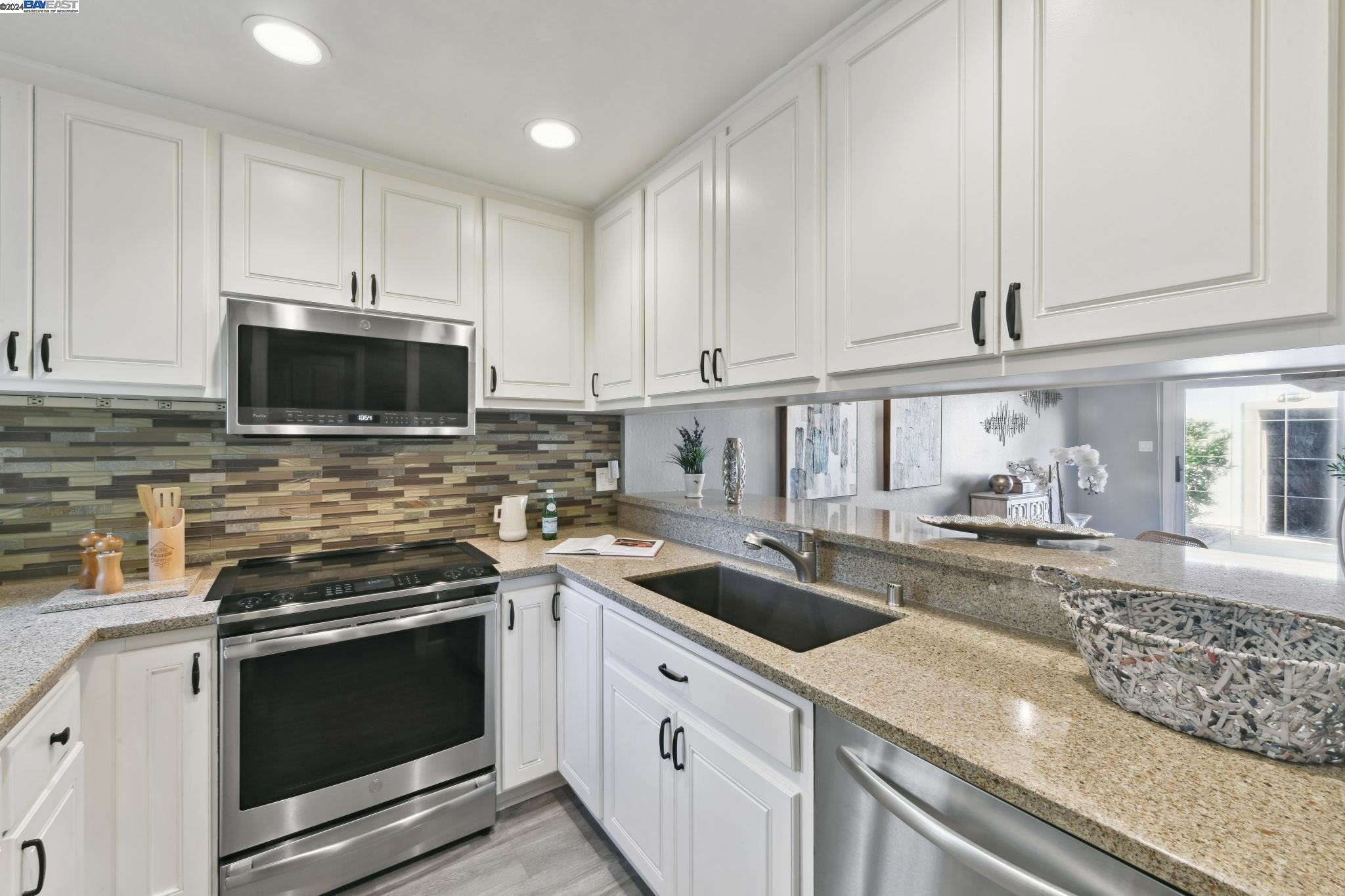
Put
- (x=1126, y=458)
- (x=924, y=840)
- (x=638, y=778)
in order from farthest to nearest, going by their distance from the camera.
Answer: (x=1126, y=458), (x=638, y=778), (x=924, y=840)

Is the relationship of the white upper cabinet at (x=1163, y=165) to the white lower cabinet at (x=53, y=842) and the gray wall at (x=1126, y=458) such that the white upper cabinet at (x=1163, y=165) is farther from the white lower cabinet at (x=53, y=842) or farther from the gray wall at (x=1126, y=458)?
the gray wall at (x=1126, y=458)

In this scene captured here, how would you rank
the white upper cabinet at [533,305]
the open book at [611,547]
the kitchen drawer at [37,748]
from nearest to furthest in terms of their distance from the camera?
the kitchen drawer at [37,748]
the open book at [611,547]
the white upper cabinet at [533,305]

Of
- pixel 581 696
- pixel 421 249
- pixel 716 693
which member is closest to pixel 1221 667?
pixel 716 693

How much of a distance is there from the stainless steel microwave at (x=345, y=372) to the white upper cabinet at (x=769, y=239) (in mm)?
1060

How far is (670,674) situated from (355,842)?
3.86 ft

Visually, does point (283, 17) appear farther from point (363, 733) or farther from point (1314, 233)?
point (1314, 233)

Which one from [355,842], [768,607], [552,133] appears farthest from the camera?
[552,133]

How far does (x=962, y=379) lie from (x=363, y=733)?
6.48 feet

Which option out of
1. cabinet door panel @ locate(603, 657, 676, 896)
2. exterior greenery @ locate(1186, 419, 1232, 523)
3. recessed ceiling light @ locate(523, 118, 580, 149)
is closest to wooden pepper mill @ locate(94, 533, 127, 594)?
cabinet door panel @ locate(603, 657, 676, 896)

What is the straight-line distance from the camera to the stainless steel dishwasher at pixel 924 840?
67 centimetres

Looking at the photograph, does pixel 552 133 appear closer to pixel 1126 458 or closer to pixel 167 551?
pixel 167 551

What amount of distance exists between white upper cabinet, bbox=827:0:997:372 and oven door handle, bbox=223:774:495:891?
5.99 feet

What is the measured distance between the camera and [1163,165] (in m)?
0.87

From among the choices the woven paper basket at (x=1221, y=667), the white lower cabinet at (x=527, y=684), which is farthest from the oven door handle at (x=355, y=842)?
the woven paper basket at (x=1221, y=667)
